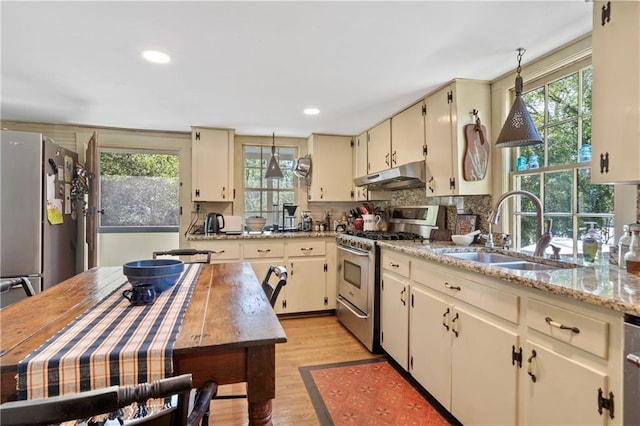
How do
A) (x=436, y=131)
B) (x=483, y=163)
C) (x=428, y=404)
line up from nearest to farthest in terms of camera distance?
(x=428, y=404)
(x=483, y=163)
(x=436, y=131)

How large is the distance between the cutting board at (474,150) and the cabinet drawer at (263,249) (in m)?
2.09

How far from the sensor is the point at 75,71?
225cm

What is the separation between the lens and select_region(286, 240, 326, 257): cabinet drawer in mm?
3707

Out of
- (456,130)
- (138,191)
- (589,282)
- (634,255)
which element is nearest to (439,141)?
(456,130)

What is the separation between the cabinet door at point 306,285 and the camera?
372 centimetres

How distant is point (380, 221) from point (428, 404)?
6.66 feet

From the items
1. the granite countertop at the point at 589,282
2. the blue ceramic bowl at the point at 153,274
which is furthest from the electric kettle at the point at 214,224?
the granite countertop at the point at 589,282

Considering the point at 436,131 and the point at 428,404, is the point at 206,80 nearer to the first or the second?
the point at 436,131

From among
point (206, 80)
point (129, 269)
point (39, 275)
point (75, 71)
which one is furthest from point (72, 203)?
point (129, 269)

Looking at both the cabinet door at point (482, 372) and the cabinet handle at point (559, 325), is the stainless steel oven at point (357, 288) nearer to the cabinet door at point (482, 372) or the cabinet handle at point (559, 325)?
the cabinet door at point (482, 372)

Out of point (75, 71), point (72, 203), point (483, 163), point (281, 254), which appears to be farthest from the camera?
point (281, 254)

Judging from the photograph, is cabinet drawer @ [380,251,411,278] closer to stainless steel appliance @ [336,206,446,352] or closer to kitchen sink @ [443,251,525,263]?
stainless steel appliance @ [336,206,446,352]

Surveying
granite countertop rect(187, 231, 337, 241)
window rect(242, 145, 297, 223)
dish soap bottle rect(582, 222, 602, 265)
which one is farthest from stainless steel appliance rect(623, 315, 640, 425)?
window rect(242, 145, 297, 223)

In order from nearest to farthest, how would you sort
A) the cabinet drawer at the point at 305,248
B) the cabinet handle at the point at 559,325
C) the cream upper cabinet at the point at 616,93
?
the cabinet handle at the point at 559,325 < the cream upper cabinet at the point at 616,93 < the cabinet drawer at the point at 305,248
